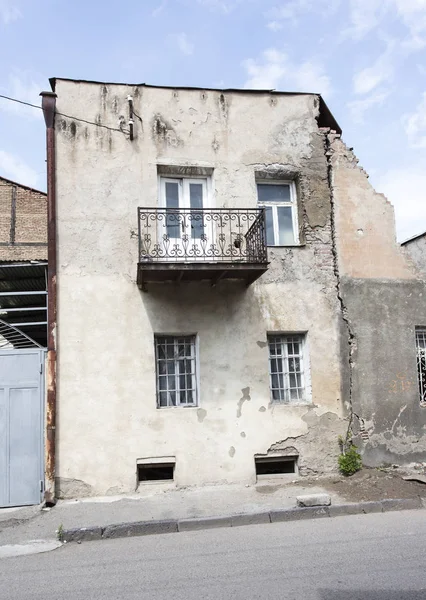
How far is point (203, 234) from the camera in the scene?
9.70m

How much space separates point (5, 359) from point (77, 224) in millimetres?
2689

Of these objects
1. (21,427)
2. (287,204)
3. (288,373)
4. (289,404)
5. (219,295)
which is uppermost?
(287,204)

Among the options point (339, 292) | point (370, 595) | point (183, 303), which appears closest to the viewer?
point (370, 595)

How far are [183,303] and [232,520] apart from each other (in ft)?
12.7

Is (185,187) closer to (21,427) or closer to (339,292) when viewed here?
(339,292)

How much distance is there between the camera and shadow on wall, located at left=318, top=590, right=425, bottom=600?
174 inches

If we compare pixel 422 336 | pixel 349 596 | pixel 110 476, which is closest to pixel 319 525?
pixel 349 596

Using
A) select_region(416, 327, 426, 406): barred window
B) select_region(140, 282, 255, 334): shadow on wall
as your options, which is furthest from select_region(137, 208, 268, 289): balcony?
select_region(416, 327, 426, 406): barred window

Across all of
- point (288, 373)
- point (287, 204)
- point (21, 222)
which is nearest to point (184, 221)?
point (287, 204)

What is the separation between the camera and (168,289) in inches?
371

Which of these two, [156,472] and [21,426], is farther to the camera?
[156,472]

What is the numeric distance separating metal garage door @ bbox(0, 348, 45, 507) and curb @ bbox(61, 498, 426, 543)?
1.96m

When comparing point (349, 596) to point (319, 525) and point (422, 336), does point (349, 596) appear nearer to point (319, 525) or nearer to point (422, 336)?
point (319, 525)

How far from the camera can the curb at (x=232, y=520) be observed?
6848mm
